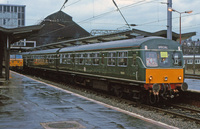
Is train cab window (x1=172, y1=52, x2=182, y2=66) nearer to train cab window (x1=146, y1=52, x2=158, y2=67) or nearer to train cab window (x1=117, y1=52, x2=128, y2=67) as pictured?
train cab window (x1=146, y1=52, x2=158, y2=67)

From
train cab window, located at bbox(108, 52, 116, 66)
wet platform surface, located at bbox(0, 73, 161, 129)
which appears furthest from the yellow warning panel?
wet platform surface, located at bbox(0, 73, 161, 129)

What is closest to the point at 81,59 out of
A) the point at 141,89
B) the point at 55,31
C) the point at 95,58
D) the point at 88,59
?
the point at 88,59

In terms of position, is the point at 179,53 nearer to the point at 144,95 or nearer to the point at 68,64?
the point at 144,95

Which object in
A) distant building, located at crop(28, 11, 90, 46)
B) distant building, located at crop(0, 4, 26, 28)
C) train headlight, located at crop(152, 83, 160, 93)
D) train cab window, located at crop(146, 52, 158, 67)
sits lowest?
train headlight, located at crop(152, 83, 160, 93)

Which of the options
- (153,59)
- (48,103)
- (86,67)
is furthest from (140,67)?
(86,67)

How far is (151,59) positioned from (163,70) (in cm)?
79

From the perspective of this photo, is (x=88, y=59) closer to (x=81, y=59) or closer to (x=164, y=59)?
(x=81, y=59)

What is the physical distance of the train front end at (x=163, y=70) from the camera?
504 inches

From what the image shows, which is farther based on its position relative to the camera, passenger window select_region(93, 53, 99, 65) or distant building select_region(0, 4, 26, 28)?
distant building select_region(0, 4, 26, 28)

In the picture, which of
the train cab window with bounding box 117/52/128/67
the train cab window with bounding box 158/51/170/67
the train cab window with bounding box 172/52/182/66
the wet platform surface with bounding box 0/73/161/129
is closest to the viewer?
the wet platform surface with bounding box 0/73/161/129

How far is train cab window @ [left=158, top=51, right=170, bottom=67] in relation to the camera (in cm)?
1326

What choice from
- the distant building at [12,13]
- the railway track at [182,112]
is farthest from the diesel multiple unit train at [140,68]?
the distant building at [12,13]

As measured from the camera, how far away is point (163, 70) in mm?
13156

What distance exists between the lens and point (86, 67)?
19.2 metres
